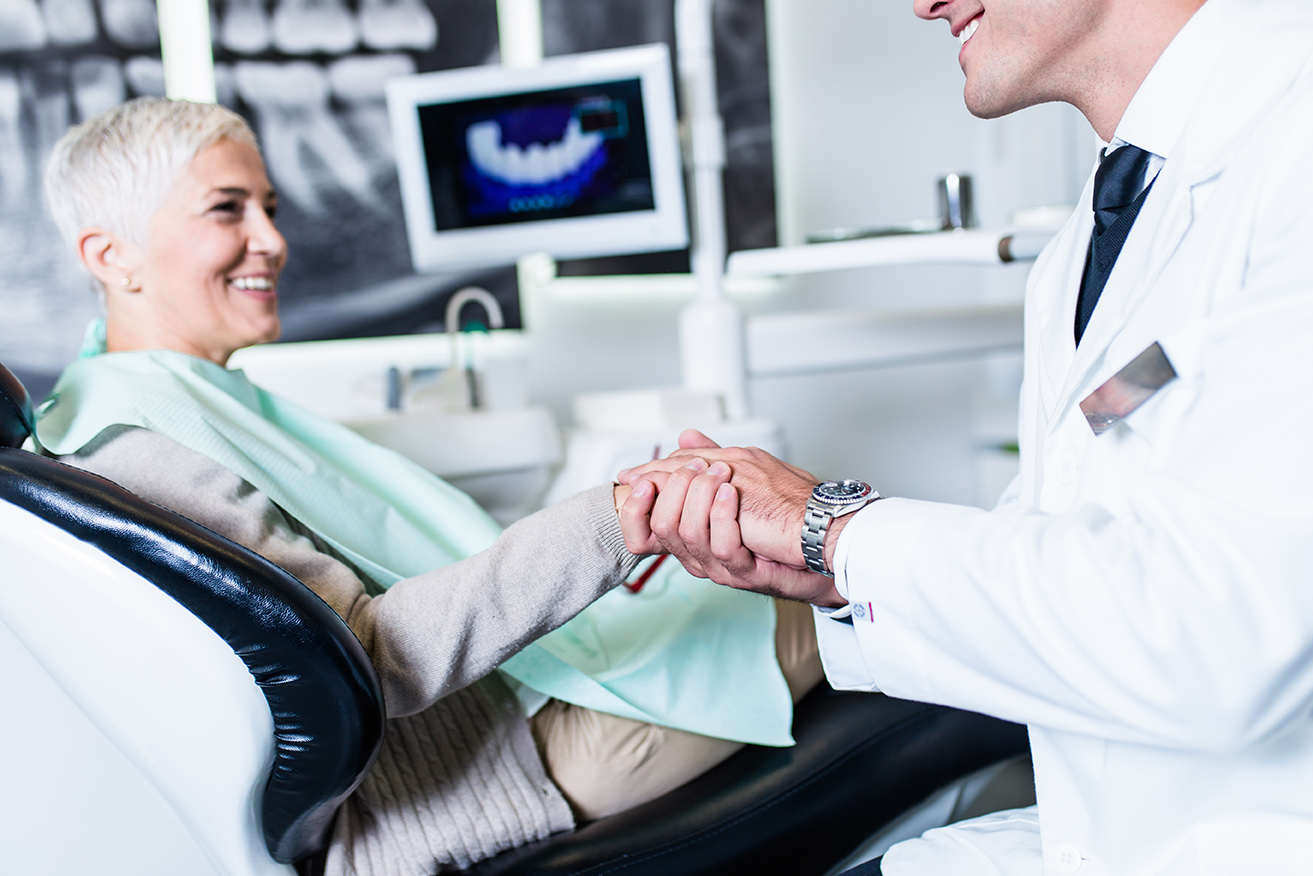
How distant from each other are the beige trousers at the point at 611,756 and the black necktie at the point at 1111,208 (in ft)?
1.87

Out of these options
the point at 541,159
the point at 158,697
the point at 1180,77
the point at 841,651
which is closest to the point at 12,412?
the point at 158,697

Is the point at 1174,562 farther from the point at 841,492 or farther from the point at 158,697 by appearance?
the point at 158,697

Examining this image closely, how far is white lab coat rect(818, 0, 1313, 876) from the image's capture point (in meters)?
0.58

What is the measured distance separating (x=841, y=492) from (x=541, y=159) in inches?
58.8

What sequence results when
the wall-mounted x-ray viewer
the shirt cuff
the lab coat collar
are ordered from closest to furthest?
the lab coat collar < the shirt cuff < the wall-mounted x-ray viewer

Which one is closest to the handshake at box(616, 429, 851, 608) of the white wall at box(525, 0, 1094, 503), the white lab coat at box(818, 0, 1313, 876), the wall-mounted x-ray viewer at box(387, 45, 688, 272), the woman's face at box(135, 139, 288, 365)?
the white lab coat at box(818, 0, 1313, 876)

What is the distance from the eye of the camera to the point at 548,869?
3.10ft

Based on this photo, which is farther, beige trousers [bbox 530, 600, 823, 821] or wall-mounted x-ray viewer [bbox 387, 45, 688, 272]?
wall-mounted x-ray viewer [bbox 387, 45, 688, 272]

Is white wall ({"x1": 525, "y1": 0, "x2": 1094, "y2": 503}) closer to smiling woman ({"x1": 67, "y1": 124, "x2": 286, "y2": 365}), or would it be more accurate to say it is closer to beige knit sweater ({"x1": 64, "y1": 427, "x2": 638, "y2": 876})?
smiling woman ({"x1": 67, "y1": 124, "x2": 286, "y2": 365})

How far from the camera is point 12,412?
0.85 metres

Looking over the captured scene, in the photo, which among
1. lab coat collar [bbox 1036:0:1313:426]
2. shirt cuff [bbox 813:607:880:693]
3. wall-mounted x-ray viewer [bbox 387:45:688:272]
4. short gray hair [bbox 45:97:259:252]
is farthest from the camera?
wall-mounted x-ray viewer [bbox 387:45:688:272]

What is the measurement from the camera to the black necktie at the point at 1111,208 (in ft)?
2.87

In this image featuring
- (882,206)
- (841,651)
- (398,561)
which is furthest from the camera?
(882,206)

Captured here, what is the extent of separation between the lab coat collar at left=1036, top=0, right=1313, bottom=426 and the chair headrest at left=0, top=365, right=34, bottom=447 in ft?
2.70
